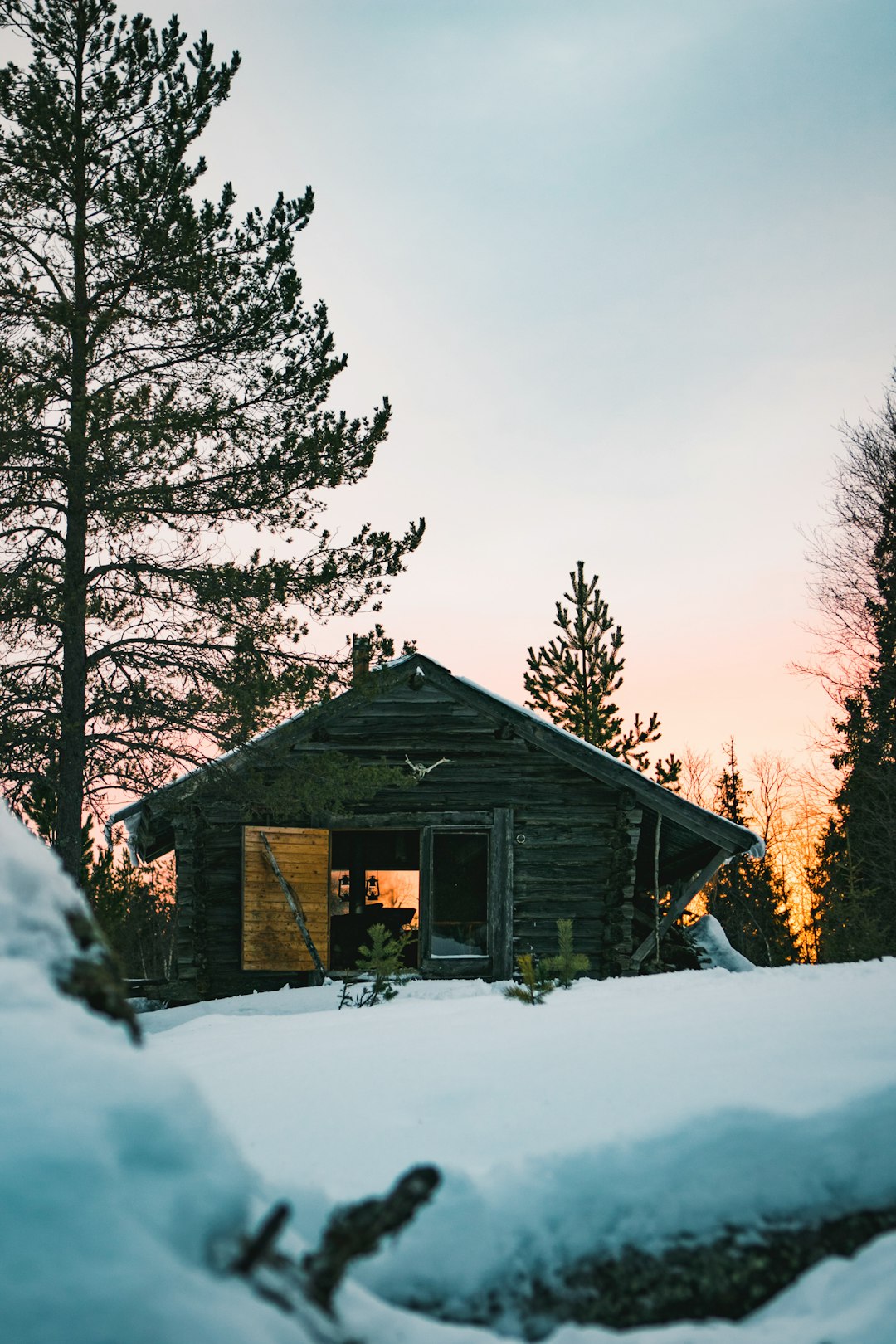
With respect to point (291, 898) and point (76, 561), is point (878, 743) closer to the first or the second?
point (291, 898)

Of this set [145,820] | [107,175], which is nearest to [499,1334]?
[145,820]

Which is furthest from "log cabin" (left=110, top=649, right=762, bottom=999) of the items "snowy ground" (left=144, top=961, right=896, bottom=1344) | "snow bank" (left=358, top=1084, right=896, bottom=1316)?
"snow bank" (left=358, top=1084, right=896, bottom=1316)

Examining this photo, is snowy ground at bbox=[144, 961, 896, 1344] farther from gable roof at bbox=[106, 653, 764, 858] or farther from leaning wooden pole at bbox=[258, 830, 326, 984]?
gable roof at bbox=[106, 653, 764, 858]

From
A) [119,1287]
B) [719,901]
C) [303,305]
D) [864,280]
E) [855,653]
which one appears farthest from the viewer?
[719,901]

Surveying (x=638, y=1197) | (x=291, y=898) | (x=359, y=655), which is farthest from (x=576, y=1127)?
(x=291, y=898)

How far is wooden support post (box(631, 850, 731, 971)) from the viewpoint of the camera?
41.7 ft

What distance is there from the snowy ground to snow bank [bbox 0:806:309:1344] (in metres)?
0.53

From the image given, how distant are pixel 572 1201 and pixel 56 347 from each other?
11368 mm

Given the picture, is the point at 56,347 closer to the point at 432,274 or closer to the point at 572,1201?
the point at 432,274

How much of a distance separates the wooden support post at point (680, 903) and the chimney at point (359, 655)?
16.3 feet

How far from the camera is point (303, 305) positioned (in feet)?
40.2

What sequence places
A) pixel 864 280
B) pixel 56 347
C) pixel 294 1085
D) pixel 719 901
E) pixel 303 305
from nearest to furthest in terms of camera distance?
pixel 294 1085, pixel 56 347, pixel 303 305, pixel 864 280, pixel 719 901

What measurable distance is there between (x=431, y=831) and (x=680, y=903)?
11.1 ft

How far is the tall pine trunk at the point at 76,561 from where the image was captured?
1098cm
